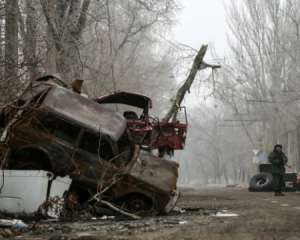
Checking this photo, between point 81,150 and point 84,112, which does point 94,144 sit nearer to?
point 81,150

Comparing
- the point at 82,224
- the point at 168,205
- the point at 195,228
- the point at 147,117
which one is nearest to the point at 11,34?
the point at 147,117

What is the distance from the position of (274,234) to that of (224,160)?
8511 centimetres

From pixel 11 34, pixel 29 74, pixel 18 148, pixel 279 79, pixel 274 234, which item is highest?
pixel 279 79

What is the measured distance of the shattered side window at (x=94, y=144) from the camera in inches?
406

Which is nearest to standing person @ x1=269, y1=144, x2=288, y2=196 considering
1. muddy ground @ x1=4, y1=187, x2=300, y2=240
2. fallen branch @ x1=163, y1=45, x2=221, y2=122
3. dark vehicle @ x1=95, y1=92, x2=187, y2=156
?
dark vehicle @ x1=95, y1=92, x2=187, y2=156

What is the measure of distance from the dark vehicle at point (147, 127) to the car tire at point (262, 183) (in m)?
7.78

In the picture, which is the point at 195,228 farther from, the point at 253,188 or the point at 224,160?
the point at 224,160

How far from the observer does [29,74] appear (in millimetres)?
14844

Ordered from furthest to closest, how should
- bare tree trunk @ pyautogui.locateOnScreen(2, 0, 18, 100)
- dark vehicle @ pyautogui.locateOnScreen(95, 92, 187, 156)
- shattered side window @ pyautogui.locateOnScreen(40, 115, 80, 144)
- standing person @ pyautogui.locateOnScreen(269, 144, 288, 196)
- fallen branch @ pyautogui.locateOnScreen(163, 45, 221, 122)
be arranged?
1. fallen branch @ pyautogui.locateOnScreen(163, 45, 221, 122)
2. standing person @ pyautogui.locateOnScreen(269, 144, 288, 196)
3. dark vehicle @ pyautogui.locateOnScreen(95, 92, 187, 156)
4. bare tree trunk @ pyautogui.locateOnScreen(2, 0, 18, 100)
5. shattered side window @ pyautogui.locateOnScreen(40, 115, 80, 144)

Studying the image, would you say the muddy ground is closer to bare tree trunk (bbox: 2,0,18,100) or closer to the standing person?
bare tree trunk (bbox: 2,0,18,100)

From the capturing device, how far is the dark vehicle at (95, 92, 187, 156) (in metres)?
13.7

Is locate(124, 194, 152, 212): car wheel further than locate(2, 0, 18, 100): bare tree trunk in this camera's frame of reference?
No

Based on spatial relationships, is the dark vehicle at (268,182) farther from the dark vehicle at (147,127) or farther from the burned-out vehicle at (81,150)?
the burned-out vehicle at (81,150)

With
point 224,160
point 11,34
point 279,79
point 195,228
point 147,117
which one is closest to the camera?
point 195,228
